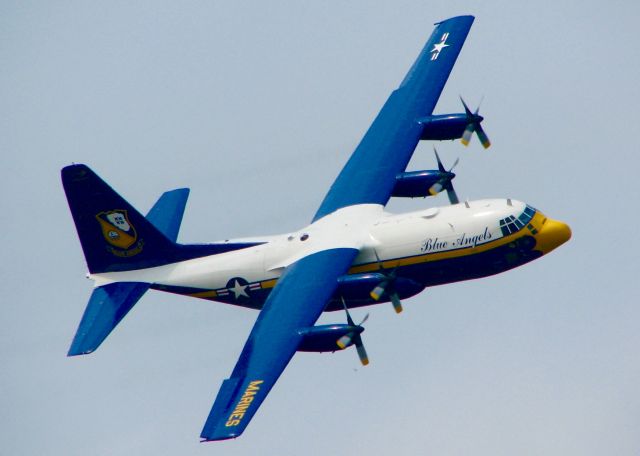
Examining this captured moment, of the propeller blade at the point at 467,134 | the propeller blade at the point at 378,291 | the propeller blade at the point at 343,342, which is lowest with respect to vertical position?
the propeller blade at the point at 343,342

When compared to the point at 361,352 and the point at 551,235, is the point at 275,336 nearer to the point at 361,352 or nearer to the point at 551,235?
the point at 361,352

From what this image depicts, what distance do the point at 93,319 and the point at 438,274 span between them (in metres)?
17.1

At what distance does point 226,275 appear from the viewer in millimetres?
74062

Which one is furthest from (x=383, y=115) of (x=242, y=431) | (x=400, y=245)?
(x=242, y=431)

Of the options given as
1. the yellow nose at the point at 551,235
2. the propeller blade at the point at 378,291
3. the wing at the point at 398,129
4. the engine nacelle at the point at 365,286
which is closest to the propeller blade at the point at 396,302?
the engine nacelle at the point at 365,286

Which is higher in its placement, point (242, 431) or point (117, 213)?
point (117, 213)

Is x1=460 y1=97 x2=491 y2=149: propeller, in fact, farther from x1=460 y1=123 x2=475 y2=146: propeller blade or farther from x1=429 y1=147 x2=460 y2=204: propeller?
x1=429 y1=147 x2=460 y2=204: propeller

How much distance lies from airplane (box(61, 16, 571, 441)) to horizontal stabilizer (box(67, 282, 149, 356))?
5 centimetres

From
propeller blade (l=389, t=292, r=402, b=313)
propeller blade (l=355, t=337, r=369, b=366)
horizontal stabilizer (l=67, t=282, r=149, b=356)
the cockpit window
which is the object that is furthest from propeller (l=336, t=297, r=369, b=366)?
horizontal stabilizer (l=67, t=282, r=149, b=356)

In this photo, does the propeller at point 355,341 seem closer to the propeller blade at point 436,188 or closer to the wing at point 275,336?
the wing at point 275,336

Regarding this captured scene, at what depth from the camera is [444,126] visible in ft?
260

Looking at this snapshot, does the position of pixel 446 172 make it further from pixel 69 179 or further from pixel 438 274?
pixel 69 179

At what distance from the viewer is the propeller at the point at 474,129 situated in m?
78.7

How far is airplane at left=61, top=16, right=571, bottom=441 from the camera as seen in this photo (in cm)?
6969
